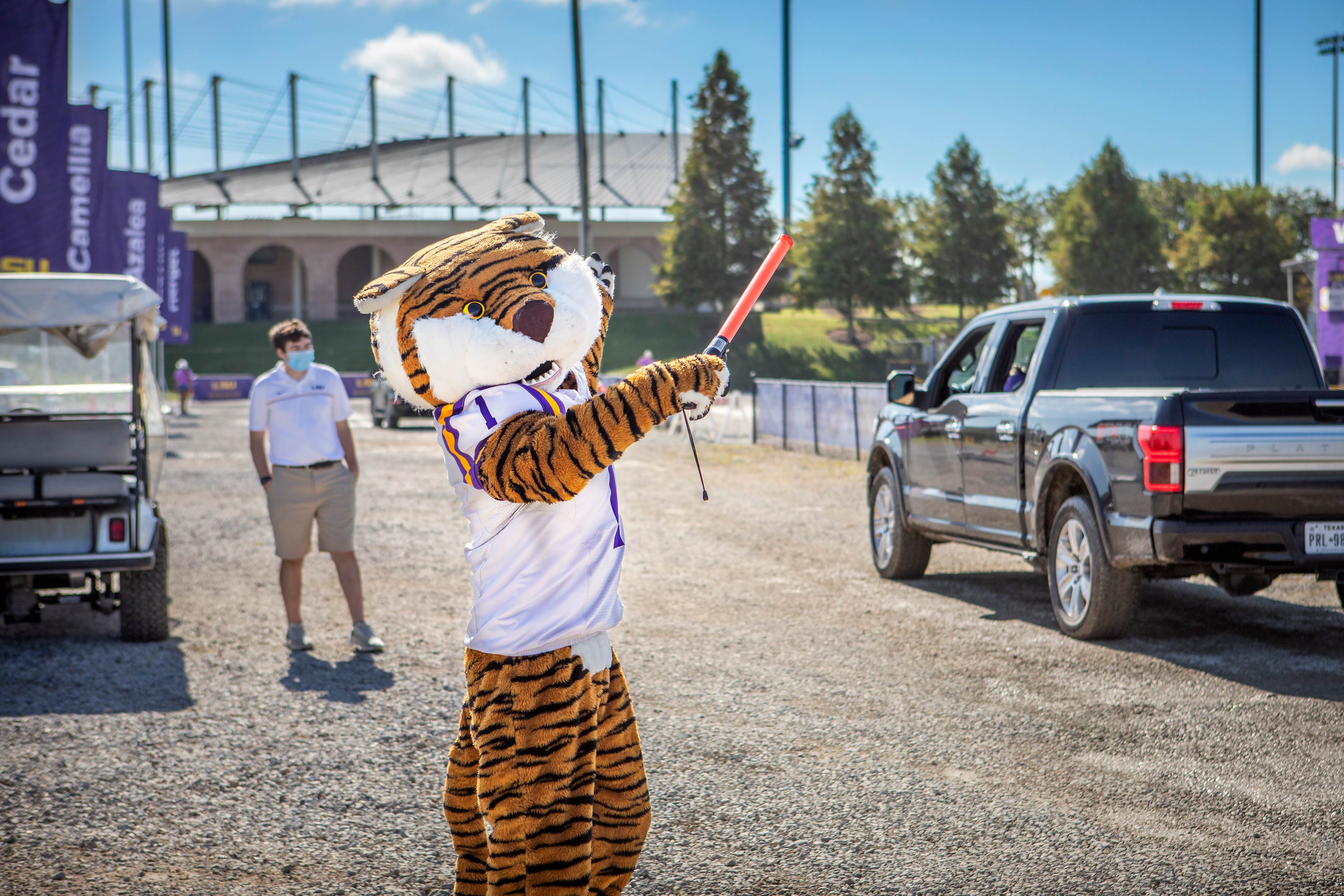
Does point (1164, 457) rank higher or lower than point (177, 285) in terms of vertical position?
lower

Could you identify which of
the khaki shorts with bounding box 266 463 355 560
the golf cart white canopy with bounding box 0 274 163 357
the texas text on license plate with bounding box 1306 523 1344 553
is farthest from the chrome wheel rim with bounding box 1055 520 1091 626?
the golf cart white canopy with bounding box 0 274 163 357

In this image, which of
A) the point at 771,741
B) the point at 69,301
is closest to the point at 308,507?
the point at 69,301

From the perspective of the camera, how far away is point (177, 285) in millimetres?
31781

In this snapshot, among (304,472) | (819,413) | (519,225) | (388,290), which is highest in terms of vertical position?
(519,225)

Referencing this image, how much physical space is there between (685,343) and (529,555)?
193 ft

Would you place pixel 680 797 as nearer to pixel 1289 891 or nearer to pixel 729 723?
pixel 729 723

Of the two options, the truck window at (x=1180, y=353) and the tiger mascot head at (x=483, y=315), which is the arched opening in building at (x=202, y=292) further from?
the tiger mascot head at (x=483, y=315)

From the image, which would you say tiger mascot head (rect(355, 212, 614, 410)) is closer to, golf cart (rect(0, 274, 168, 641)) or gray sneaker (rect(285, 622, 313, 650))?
gray sneaker (rect(285, 622, 313, 650))

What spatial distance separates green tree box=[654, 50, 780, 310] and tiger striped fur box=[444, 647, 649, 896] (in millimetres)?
58702

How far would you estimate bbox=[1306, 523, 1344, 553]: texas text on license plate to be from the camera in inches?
257

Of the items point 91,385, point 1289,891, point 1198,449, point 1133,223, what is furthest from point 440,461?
point 1133,223

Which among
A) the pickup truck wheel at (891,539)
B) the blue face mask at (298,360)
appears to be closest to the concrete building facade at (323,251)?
the pickup truck wheel at (891,539)

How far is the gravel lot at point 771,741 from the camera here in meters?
3.92

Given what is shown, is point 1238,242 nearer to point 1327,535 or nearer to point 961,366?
point 961,366
